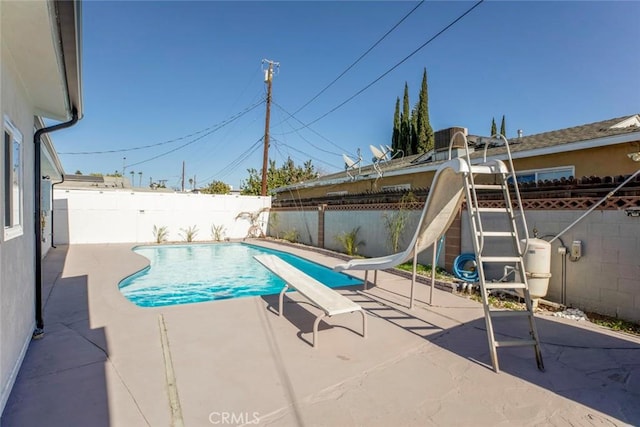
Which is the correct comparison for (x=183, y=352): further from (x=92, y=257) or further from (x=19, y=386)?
(x=92, y=257)

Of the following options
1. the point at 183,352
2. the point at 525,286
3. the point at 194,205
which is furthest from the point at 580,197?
the point at 194,205

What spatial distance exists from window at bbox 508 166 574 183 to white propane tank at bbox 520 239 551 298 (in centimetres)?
322

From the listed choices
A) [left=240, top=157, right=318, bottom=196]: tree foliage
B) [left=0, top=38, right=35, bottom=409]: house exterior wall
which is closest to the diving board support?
[left=0, top=38, right=35, bottom=409]: house exterior wall

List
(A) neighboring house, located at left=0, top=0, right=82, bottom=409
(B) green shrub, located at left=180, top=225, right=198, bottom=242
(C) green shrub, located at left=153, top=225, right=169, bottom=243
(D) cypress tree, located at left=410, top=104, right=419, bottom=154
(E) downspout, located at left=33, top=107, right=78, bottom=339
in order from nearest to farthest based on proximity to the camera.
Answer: (A) neighboring house, located at left=0, top=0, right=82, bottom=409 < (E) downspout, located at left=33, top=107, right=78, bottom=339 < (C) green shrub, located at left=153, top=225, right=169, bottom=243 < (B) green shrub, located at left=180, top=225, right=198, bottom=242 < (D) cypress tree, located at left=410, top=104, right=419, bottom=154

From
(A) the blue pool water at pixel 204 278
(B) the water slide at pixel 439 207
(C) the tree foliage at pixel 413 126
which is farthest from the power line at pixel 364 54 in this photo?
(C) the tree foliage at pixel 413 126

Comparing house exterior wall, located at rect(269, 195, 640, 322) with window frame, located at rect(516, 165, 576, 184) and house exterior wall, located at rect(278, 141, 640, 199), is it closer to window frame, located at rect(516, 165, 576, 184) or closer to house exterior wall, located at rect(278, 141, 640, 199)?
window frame, located at rect(516, 165, 576, 184)

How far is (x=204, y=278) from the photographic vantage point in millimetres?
11094

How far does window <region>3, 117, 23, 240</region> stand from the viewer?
3152 mm

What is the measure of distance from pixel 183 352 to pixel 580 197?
683 centimetres

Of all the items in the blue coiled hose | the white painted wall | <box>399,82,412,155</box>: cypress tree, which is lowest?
the blue coiled hose

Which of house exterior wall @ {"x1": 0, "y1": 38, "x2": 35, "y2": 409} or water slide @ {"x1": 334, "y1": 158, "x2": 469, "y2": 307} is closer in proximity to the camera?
house exterior wall @ {"x1": 0, "y1": 38, "x2": 35, "y2": 409}

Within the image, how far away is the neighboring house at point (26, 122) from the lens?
2.47 meters

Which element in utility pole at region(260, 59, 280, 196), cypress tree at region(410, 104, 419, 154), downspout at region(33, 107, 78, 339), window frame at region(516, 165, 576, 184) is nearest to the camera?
downspout at region(33, 107, 78, 339)

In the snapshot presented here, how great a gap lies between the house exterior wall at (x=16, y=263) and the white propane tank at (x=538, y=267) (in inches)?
277
